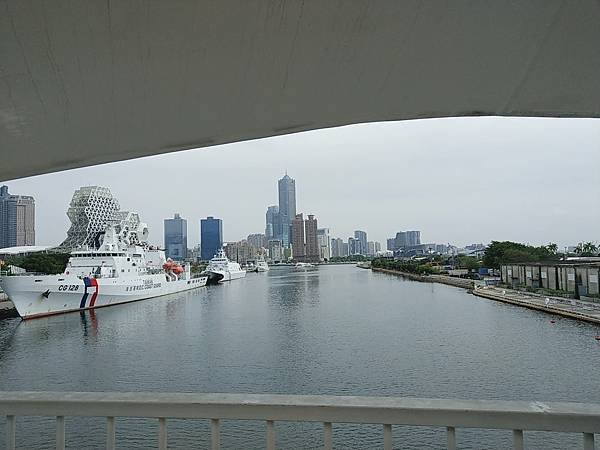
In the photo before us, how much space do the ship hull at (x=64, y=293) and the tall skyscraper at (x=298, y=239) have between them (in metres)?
87.5

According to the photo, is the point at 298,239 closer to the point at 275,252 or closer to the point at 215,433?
the point at 275,252

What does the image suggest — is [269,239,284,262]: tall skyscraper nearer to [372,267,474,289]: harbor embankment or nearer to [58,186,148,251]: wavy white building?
[372,267,474,289]: harbor embankment

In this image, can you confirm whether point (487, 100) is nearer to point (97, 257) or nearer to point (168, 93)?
point (168, 93)

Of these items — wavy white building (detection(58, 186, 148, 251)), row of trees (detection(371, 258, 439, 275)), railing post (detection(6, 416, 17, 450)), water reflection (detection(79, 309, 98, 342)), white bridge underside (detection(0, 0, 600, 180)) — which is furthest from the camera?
row of trees (detection(371, 258, 439, 275))

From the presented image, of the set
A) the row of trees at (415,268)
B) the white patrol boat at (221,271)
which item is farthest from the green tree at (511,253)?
the white patrol boat at (221,271)

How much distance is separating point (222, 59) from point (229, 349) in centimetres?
1112

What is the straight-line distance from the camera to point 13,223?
1736 inches

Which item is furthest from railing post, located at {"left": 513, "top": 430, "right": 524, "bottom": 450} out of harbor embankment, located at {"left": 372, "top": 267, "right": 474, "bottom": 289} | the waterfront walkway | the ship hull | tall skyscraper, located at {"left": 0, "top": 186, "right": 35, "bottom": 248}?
tall skyscraper, located at {"left": 0, "top": 186, "right": 35, "bottom": 248}

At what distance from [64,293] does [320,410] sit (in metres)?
22.6

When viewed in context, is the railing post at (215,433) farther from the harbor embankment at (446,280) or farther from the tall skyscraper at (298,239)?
the tall skyscraper at (298,239)

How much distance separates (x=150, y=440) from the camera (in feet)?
19.2

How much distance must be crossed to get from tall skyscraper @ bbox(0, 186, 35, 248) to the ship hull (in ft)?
81.7

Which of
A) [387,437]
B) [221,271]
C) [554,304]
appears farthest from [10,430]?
[221,271]

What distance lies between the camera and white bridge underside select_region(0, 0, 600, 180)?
113cm
